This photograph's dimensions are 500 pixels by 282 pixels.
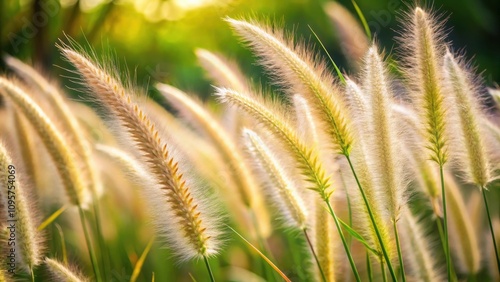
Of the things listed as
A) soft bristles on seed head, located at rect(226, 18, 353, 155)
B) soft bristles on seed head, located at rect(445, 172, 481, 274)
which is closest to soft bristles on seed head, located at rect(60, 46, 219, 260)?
soft bristles on seed head, located at rect(226, 18, 353, 155)

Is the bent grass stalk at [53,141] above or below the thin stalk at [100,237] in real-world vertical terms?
above

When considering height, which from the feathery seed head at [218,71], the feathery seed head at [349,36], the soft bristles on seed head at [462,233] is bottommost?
the soft bristles on seed head at [462,233]

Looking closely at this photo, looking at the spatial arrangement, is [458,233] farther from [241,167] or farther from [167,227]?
[167,227]

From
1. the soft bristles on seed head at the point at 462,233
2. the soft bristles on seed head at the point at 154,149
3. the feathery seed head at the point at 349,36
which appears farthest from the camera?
the feathery seed head at the point at 349,36

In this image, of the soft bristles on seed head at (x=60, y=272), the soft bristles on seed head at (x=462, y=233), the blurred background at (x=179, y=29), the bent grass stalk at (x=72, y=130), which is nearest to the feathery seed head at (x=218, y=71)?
the bent grass stalk at (x=72, y=130)

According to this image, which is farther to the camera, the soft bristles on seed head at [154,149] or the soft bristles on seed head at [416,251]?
the soft bristles on seed head at [416,251]

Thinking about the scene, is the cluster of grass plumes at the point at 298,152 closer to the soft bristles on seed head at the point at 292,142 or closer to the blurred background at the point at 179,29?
the soft bristles on seed head at the point at 292,142

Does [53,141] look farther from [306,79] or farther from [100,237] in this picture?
[306,79]

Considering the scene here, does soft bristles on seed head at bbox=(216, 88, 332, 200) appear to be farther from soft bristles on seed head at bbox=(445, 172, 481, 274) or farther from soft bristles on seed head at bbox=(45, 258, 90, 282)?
soft bristles on seed head at bbox=(445, 172, 481, 274)

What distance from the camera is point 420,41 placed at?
1104 millimetres

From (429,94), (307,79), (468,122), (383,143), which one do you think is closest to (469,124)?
(468,122)

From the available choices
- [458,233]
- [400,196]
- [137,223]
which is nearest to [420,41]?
[400,196]

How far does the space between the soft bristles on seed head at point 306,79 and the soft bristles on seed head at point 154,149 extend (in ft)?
0.92

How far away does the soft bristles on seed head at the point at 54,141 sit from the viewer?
118cm
